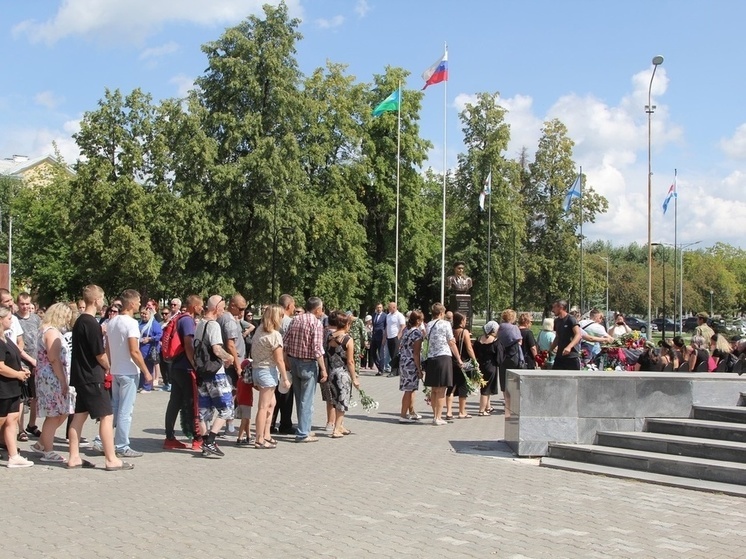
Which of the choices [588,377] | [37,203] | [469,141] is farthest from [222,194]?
[588,377]

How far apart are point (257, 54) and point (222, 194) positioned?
7.24 metres

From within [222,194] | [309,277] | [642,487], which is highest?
[222,194]

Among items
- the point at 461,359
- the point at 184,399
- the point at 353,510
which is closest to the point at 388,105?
the point at 461,359

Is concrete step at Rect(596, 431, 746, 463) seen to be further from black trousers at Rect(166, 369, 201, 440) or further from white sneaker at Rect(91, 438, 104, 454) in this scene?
white sneaker at Rect(91, 438, 104, 454)

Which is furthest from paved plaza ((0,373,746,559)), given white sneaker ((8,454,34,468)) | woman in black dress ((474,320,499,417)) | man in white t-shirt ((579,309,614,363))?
man in white t-shirt ((579,309,614,363))

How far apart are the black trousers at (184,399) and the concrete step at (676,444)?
4943 mm

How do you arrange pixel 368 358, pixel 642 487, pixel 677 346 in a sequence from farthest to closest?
pixel 368 358
pixel 677 346
pixel 642 487

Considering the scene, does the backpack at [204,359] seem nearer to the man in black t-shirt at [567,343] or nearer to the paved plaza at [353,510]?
the paved plaza at [353,510]

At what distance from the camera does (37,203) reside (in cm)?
5784

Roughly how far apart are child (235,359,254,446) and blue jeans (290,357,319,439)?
0.59 meters

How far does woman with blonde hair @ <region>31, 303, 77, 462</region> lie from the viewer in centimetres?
883

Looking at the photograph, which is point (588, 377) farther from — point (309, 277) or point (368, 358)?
point (309, 277)

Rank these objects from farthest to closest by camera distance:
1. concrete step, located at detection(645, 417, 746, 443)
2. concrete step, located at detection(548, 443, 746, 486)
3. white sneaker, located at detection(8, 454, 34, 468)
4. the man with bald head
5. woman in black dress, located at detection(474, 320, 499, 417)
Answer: woman in black dress, located at detection(474, 320, 499, 417), the man with bald head, concrete step, located at detection(645, 417, 746, 443), white sneaker, located at detection(8, 454, 34, 468), concrete step, located at detection(548, 443, 746, 486)

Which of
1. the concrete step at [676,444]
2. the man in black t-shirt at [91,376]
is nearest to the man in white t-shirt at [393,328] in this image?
the concrete step at [676,444]
